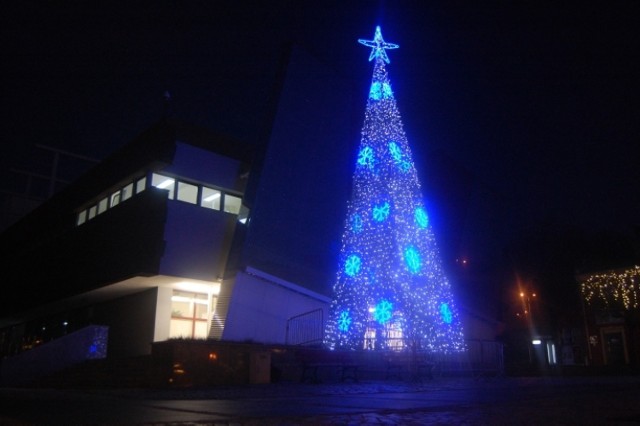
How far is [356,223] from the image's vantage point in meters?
19.8

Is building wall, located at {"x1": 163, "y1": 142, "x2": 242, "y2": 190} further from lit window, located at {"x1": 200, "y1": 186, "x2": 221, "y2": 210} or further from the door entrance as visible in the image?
the door entrance

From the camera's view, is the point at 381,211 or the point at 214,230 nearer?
the point at 381,211

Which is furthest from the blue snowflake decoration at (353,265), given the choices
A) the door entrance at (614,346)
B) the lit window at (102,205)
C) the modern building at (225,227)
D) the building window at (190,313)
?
the door entrance at (614,346)

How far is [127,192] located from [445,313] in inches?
556

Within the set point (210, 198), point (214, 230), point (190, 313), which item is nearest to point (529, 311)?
point (190, 313)

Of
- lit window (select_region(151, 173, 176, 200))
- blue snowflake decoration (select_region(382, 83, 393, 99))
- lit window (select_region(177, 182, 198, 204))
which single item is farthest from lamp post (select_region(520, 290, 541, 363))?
lit window (select_region(151, 173, 176, 200))

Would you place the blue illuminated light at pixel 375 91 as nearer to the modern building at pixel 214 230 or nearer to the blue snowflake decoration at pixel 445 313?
the modern building at pixel 214 230

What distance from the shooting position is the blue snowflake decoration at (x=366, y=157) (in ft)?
66.2

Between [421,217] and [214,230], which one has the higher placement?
[421,217]

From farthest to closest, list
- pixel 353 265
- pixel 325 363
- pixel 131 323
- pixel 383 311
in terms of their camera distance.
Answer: pixel 131 323 < pixel 353 265 < pixel 383 311 < pixel 325 363

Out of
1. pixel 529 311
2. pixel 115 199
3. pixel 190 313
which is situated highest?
pixel 115 199

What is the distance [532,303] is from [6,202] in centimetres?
4084

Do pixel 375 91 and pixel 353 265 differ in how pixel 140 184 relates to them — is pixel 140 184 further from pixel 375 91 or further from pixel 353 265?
pixel 375 91

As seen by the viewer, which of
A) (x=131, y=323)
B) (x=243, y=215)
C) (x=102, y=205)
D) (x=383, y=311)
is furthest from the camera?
(x=102, y=205)
